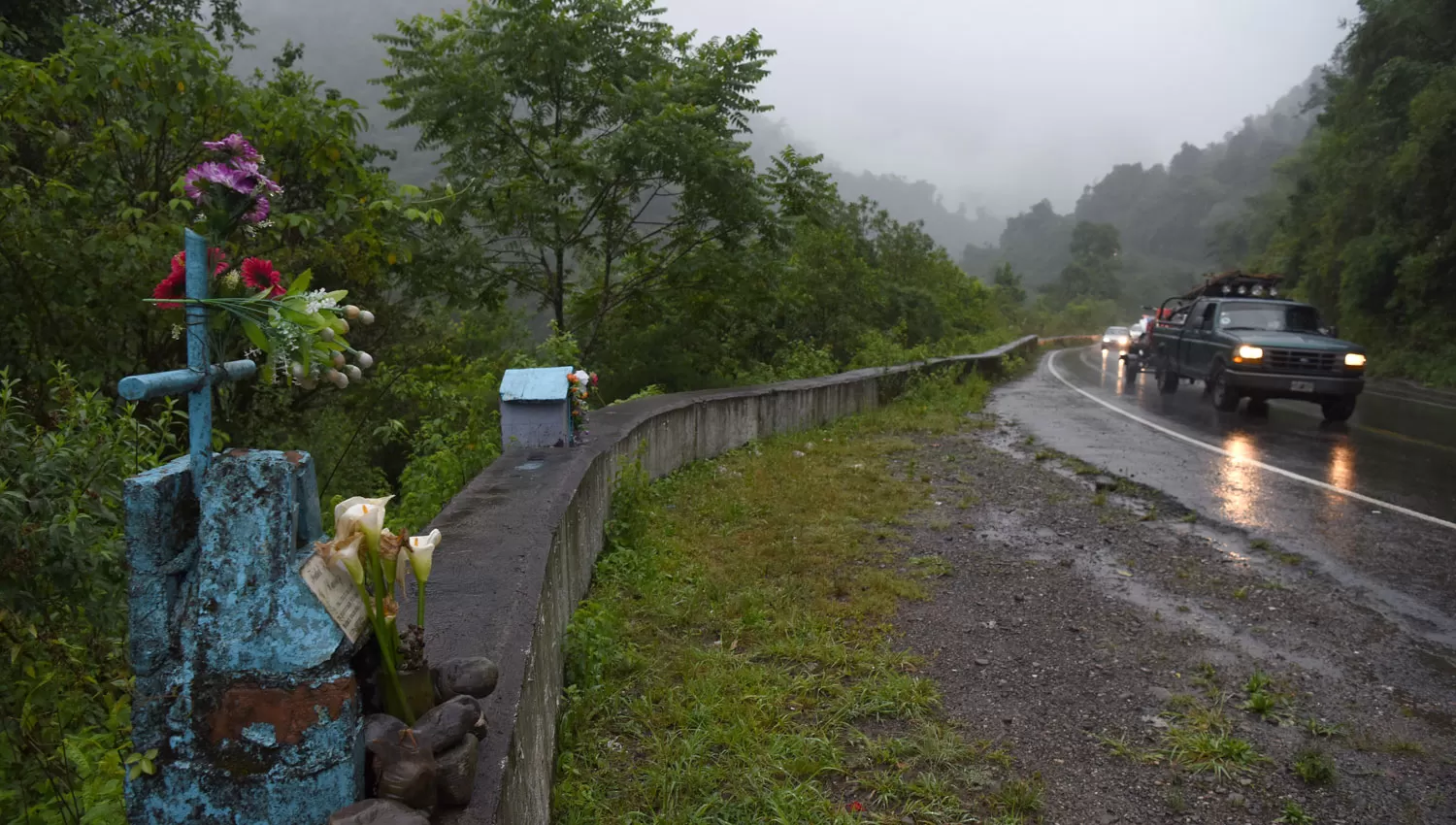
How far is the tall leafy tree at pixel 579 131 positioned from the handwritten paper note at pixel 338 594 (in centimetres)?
928

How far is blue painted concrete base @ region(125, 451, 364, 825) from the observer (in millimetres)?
1695

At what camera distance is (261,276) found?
6.25 feet

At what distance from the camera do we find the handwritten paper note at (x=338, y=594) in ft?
5.73

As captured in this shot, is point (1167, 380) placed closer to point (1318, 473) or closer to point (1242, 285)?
point (1242, 285)

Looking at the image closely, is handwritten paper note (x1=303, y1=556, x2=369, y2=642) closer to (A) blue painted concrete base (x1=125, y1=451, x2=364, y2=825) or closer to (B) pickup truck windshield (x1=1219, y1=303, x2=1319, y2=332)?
(A) blue painted concrete base (x1=125, y1=451, x2=364, y2=825)

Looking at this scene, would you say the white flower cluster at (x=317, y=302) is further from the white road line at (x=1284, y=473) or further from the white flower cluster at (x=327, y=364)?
the white road line at (x=1284, y=473)

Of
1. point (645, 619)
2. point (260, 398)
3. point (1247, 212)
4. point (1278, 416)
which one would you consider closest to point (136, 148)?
point (260, 398)

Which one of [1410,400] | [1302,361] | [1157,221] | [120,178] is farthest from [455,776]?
[1157,221]

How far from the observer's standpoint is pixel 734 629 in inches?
185

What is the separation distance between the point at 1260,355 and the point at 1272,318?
1798mm

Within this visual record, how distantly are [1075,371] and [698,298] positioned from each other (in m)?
15.1

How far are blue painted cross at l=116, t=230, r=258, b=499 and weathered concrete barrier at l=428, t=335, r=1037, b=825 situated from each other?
0.90 meters

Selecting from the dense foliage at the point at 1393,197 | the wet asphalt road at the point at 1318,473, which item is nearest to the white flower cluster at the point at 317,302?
the wet asphalt road at the point at 1318,473

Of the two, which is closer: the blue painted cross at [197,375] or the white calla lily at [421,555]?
the blue painted cross at [197,375]
